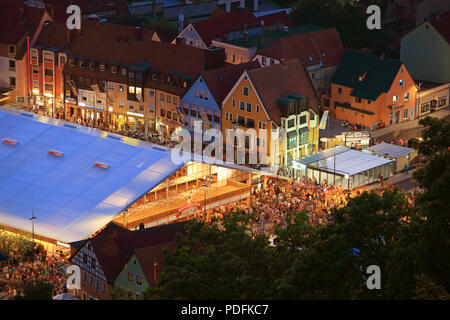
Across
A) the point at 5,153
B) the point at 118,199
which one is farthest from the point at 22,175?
the point at 118,199

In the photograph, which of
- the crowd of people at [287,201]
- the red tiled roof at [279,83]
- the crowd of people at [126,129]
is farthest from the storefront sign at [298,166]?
the crowd of people at [126,129]

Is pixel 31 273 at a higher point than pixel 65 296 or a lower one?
lower

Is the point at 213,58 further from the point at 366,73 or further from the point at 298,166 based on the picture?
the point at 298,166

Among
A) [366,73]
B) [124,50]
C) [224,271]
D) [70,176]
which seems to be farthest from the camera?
[124,50]

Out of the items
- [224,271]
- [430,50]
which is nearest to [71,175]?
[224,271]

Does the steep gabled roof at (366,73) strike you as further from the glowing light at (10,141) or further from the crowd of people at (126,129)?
the glowing light at (10,141)
